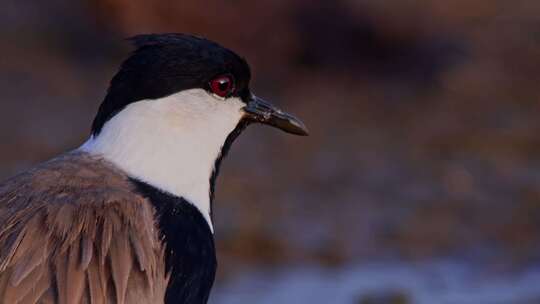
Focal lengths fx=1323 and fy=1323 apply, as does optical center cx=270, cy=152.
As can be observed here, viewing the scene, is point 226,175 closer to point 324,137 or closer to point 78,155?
point 324,137

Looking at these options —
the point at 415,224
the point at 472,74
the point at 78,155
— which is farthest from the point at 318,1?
the point at 78,155

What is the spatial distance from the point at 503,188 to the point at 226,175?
244 cm

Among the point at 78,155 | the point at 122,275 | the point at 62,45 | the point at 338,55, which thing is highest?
the point at 338,55

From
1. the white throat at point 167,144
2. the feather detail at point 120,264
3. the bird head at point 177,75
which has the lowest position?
the feather detail at point 120,264

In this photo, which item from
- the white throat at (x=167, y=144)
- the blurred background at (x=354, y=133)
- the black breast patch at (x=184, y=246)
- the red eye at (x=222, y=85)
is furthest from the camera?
the blurred background at (x=354, y=133)

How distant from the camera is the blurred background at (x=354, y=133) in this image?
10492 millimetres

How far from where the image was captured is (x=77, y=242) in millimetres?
5812

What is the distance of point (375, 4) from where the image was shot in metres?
14.2

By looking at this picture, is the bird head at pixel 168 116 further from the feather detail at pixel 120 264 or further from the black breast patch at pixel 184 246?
the feather detail at pixel 120 264

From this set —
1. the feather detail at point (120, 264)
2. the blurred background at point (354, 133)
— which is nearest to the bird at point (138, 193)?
the feather detail at point (120, 264)

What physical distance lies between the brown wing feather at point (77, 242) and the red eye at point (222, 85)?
29.4 inches

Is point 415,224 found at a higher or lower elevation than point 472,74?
lower

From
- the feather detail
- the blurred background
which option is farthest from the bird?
the blurred background

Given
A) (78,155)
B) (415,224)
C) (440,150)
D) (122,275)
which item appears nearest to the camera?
(122,275)
